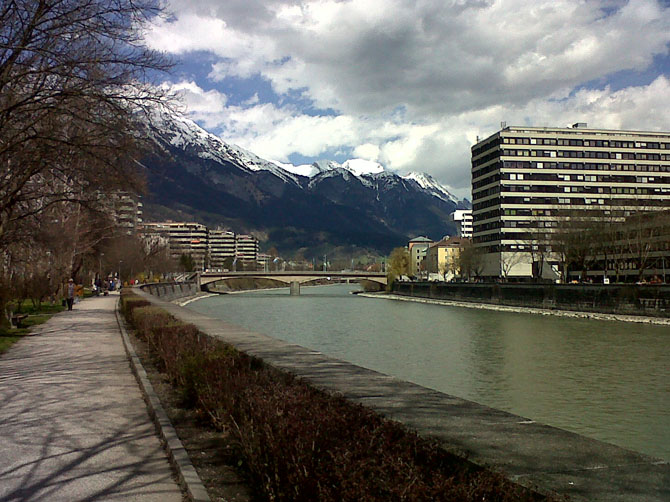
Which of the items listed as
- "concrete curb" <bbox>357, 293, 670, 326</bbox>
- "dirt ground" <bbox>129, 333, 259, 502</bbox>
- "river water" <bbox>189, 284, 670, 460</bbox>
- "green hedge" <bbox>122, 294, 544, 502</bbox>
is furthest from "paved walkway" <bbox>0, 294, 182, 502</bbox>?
"concrete curb" <bbox>357, 293, 670, 326</bbox>

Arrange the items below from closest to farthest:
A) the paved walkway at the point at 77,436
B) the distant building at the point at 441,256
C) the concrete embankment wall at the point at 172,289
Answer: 1. the paved walkway at the point at 77,436
2. the concrete embankment wall at the point at 172,289
3. the distant building at the point at 441,256

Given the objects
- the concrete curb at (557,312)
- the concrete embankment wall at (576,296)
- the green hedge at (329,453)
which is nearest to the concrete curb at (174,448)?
the green hedge at (329,453)

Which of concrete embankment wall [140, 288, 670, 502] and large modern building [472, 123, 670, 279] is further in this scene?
large modern building [472, 123, 670, 279]

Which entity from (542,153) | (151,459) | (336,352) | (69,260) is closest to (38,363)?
(151,459)

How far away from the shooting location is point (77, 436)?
796 cm

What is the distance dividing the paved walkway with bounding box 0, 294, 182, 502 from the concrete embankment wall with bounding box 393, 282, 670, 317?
43.1 m

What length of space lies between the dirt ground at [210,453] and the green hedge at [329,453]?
150 millimetres

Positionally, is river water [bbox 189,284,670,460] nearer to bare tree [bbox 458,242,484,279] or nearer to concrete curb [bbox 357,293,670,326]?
concrete curb [bbox 357,293,670,326]

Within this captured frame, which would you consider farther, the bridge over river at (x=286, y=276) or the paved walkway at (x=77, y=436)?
the bridge over river at (x=286, y=276)

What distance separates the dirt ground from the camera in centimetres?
579

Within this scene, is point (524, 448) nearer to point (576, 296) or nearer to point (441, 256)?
point (576, 296)

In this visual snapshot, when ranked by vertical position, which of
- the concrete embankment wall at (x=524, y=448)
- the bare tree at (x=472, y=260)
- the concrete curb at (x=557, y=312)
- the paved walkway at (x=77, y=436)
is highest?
the bare tree at (x=472, y=260)

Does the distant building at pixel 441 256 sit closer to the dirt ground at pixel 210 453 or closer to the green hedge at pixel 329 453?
the dirt ground at pixel 210 453

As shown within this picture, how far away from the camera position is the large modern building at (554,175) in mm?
101312
